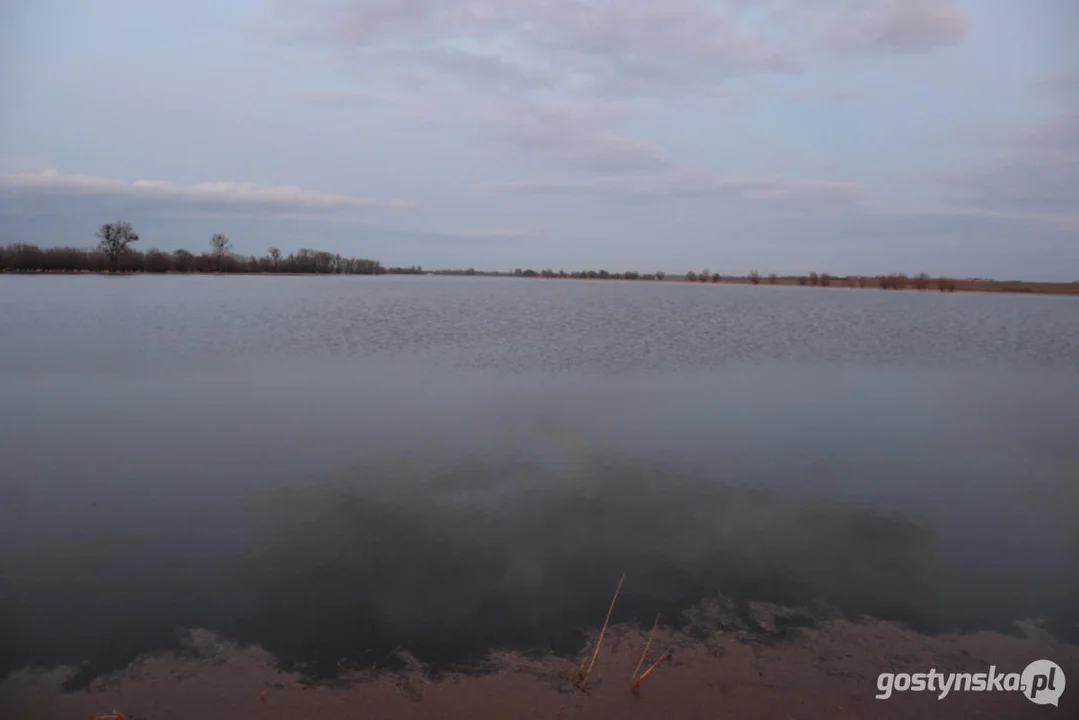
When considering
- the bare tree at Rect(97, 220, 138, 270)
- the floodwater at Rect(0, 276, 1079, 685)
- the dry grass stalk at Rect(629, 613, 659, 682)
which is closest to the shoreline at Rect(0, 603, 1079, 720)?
the dry grass stalk at Rect(629, 613, 659, 682)

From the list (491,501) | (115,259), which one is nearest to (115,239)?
(115,259)

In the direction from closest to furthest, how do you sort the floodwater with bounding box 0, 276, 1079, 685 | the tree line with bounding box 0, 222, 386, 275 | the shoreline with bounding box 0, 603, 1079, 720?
the shoreline with bounding box 0, 603, 1079, 720 < the floodwater with bounding box 0, 276, 1079, 685 < the tree line with bounding box 0, 222, 386, 275

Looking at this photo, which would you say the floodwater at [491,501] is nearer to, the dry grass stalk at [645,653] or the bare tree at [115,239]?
the dry grass stalk at [645,653]

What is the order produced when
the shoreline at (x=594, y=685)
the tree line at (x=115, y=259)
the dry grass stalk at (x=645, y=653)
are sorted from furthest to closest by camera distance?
the tree line at (x=115, y=259) → the dry grass stalk at (x=645, y=653) → the shoreline at (x=594, y=685)

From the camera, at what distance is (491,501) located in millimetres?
7992

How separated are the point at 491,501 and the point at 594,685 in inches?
141

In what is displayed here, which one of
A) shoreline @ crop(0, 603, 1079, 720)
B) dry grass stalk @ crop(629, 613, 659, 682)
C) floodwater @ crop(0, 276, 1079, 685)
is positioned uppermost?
floodwater @ crop(0, 276, 1079, 685)

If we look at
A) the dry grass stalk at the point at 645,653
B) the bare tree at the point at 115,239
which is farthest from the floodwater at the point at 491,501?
the bare tree at the point at 115,239

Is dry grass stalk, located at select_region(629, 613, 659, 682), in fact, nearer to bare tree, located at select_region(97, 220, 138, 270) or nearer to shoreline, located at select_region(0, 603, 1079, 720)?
shoreline, located at select_region(0, 603, 1079, 720)

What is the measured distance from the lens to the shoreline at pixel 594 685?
4332mm

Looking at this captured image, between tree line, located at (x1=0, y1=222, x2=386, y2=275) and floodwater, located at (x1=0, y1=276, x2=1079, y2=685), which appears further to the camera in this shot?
tree line, located at (x1=0, y1=222, x2=386, y2=275)

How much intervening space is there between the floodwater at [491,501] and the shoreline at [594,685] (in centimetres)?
28

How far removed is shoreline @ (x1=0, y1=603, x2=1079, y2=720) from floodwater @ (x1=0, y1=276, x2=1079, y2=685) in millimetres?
278

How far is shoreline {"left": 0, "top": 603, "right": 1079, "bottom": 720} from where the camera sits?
14.2 feet
